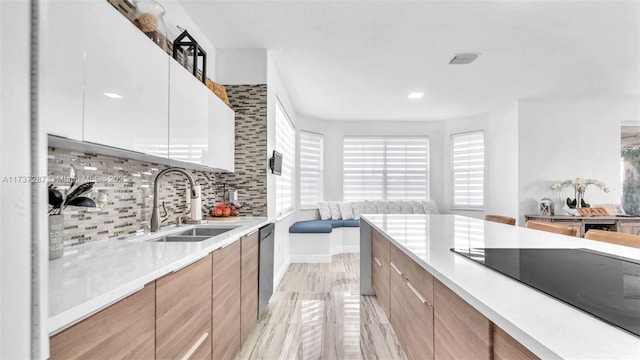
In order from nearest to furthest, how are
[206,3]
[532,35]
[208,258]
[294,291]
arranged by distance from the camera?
[208,258] < [206,3] < [532,35] < [294,291]

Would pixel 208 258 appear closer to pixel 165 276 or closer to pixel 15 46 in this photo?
pixel 165 276

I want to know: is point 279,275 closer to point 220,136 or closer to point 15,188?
point 220,136

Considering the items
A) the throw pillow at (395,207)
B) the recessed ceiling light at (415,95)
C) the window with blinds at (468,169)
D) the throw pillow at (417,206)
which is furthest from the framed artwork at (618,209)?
the recessed ceiling light at (415,95)

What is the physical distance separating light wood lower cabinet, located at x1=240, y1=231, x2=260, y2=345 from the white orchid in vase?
4.84 m

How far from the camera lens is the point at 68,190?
1.38 metres

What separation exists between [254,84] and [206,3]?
0.91 metres

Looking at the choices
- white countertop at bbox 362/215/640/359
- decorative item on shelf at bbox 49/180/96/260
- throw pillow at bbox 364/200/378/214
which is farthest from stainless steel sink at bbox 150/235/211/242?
throw pillow at bbox 364/200/378/214

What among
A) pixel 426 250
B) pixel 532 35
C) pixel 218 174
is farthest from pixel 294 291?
pixel 532 35

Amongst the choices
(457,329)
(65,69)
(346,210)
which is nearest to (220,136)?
(65,69)

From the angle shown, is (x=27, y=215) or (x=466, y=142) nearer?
(x=27, y=215)

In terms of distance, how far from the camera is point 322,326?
101 inches

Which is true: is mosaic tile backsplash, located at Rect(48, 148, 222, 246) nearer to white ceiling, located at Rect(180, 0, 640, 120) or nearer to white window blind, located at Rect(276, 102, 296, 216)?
white ceiling, located at Rect(180, 0, 640, 120)

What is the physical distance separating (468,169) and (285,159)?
3.80 meters

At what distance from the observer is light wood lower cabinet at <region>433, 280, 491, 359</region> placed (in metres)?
0.81
